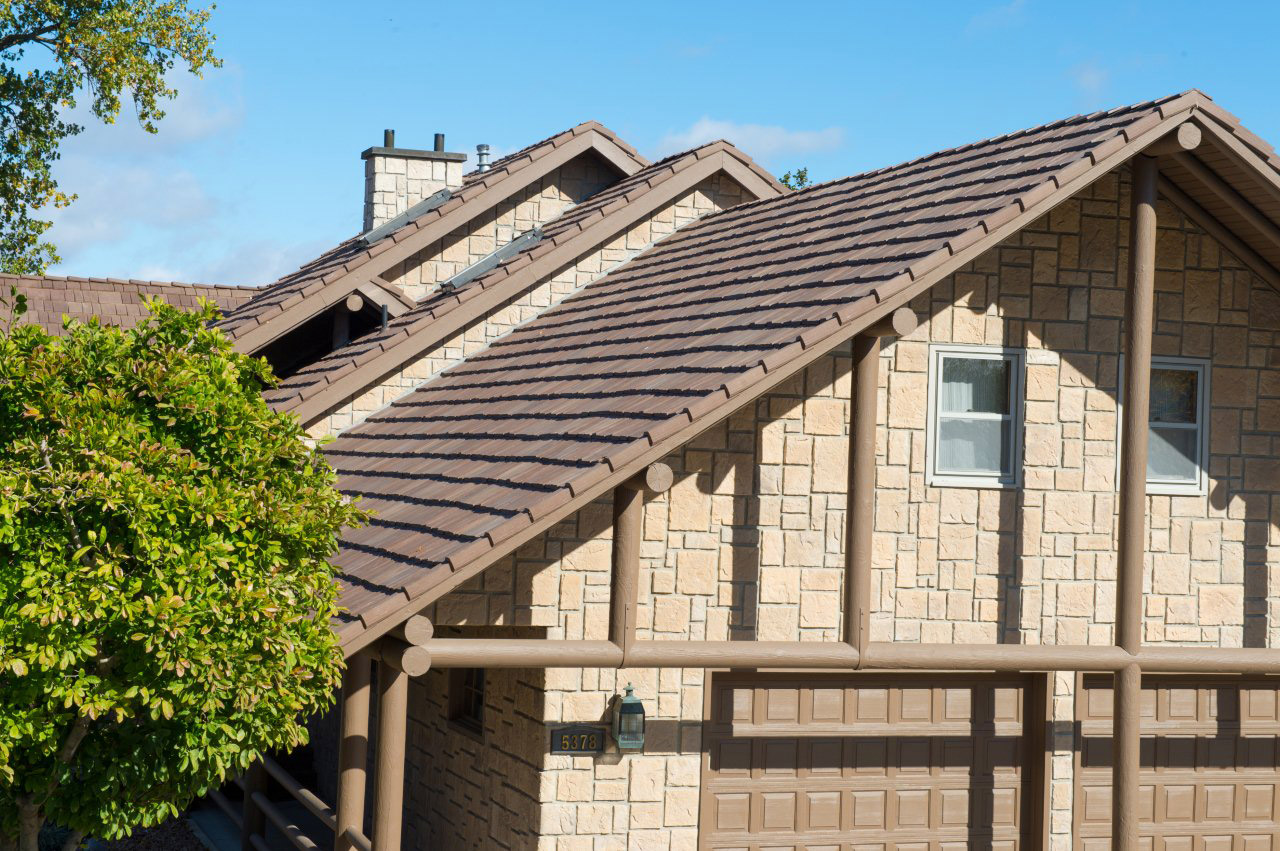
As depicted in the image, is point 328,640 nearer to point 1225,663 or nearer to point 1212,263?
point 1225,663

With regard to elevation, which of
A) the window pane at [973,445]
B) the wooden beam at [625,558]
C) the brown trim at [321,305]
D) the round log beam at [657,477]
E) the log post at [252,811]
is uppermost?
the brown trim at [321,305]

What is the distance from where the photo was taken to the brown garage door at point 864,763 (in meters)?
10.9

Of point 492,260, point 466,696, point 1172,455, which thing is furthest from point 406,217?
point 1172,455

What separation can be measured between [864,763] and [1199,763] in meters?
2.81

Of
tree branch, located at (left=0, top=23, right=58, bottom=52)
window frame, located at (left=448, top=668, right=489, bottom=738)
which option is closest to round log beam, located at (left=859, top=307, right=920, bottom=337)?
window frame, located at (left=448, top=668, right=489, bottom=738)

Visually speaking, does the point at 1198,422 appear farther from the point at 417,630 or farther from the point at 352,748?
the point at 352,748

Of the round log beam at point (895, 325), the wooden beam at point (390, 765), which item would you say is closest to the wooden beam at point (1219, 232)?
the round log beam at point (895, 325)

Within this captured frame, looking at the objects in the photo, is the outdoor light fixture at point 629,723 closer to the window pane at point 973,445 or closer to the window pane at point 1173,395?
the window pane at point 973,445

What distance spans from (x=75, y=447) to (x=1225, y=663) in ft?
25.6

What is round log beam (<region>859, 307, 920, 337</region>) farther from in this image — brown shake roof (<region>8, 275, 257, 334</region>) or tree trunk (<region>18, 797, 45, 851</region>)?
brown shake roof (<region>8, 275, 257, 334</region>)

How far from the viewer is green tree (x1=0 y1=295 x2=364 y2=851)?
7.84m

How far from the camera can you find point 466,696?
40.2 ft

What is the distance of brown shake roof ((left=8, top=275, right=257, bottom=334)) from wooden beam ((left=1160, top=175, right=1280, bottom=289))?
15.2 m

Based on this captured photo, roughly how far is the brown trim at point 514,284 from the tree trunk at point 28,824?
5.66 metres
